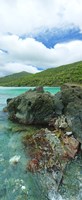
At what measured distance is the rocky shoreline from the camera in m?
15.6

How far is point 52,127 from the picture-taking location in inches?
953

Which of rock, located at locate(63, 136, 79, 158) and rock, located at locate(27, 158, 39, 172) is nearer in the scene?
rock, located at locate(27, 158, 39, 172)

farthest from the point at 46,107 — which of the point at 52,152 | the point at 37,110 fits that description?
the point at 52,152

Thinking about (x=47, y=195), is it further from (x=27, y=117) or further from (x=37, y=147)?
(x=27, y=117)

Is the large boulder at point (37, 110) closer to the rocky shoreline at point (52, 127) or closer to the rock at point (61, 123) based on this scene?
the rocky shoreline at point (52, 127)

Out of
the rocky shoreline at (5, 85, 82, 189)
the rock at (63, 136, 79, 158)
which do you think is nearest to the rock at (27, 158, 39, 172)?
the rocky shoreline at (5, 85, 82, 189)

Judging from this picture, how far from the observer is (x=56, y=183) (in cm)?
1340

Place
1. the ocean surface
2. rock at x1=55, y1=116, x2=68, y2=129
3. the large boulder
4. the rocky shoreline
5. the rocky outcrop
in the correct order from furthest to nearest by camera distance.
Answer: the large boulder, the rocky outcrop, rock at x1=55, y1=116, x2=68, y2=129, the rocky shoreline, the ocean surface

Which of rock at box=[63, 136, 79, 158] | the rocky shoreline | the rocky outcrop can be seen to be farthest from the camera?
the rocky outcrop

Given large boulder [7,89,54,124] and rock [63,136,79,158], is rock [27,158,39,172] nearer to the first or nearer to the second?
rock [63,136,79,158]

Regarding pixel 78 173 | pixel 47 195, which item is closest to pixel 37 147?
pixel 78 173

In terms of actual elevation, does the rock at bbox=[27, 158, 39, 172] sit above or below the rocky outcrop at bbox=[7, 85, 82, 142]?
below

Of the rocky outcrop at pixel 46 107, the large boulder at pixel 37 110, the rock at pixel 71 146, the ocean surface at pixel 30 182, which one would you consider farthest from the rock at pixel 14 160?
the large boulder at pixel 37 110

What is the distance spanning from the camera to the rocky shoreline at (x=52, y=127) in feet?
51.3
